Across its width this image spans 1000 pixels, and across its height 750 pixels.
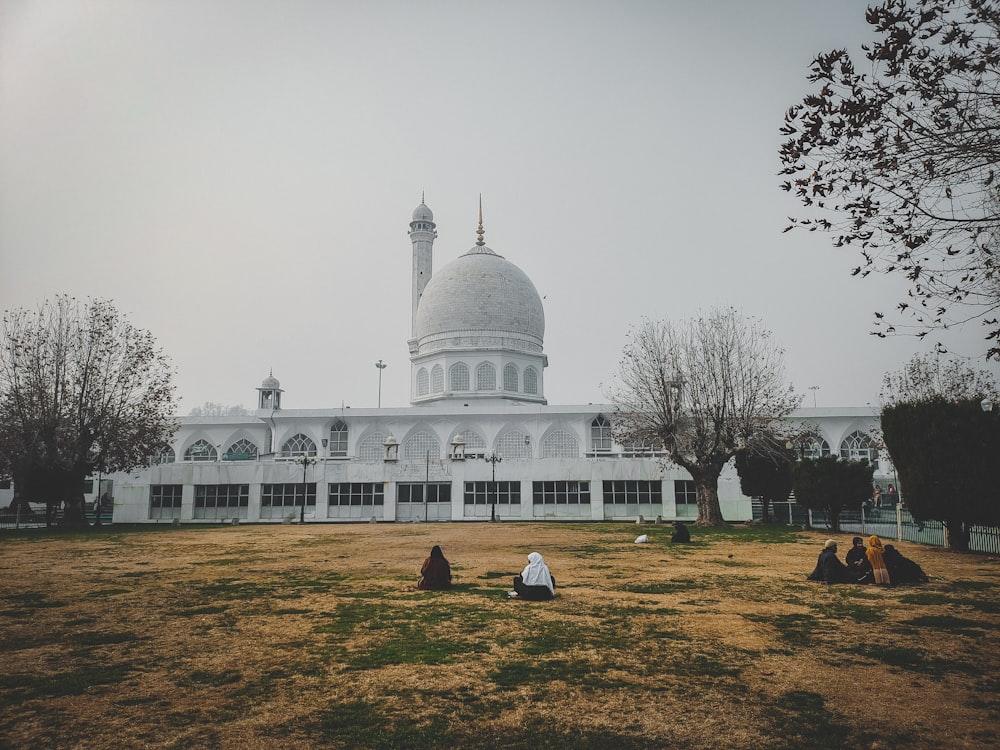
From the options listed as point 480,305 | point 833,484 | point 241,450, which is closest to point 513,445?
point 480,305

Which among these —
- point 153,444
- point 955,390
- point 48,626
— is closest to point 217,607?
point 48,626

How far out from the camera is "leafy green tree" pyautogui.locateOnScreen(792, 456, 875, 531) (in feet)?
78.9

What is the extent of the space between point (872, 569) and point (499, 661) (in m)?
8.22

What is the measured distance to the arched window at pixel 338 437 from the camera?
169 ft

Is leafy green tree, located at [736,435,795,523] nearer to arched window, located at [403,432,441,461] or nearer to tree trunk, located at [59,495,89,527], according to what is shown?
arched window, located at [403,432,441,461]

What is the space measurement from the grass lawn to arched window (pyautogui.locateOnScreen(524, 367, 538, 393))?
41.0m

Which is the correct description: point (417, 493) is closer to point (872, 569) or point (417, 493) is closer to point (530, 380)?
point (530, 380)

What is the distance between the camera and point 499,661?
7.49 meters

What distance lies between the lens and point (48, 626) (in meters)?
9.58

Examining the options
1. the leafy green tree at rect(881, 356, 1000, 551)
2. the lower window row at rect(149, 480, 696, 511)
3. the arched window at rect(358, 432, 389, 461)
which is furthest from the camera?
the arched window at rect(358, 432, 389, 461)

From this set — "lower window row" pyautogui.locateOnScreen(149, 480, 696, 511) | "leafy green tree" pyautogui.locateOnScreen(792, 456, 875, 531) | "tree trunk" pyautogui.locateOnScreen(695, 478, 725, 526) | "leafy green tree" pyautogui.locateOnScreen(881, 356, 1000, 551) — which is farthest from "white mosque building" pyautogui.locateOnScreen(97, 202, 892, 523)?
"leafy green tree" pyautogui.locateOnScreen(881, 356, 1000, 551)

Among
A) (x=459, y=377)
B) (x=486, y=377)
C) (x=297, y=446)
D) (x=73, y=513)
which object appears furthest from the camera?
(x=459, y=377)

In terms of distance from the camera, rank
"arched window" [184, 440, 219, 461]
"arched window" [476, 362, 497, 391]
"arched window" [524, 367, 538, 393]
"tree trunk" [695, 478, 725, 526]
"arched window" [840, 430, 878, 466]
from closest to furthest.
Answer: "tree trunk" [695, 478, 725, 526]
"arched window" [840, 430, 878, 466]
"arched window" [476, 362, 497, 391]
"arched window" [184, 440, 219, 461]
"arched window" [524, 367, 538, 393]

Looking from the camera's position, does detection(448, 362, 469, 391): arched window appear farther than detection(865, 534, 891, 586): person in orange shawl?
Yes
